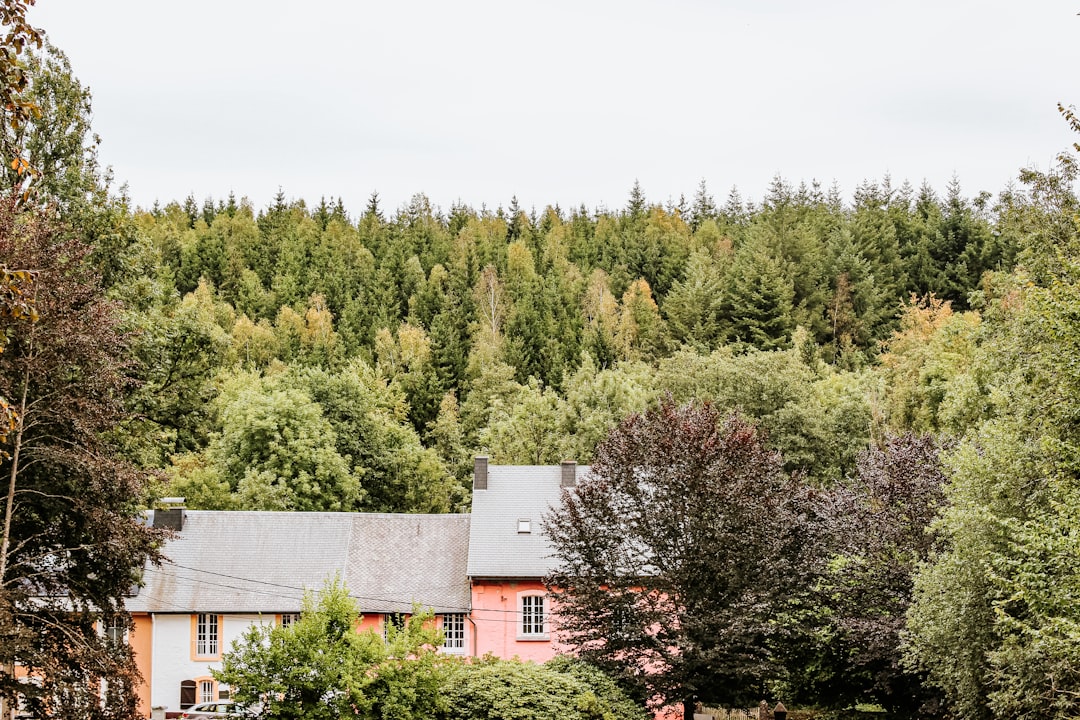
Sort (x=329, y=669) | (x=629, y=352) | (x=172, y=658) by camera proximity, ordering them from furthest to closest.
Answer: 1. (x=629, y=352)
2. (x=172, y=658)
3. (x=329, y=669)

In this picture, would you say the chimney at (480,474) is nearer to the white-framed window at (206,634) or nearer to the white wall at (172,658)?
the white wall at (172,658)

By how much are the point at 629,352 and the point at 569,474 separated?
4312 cm

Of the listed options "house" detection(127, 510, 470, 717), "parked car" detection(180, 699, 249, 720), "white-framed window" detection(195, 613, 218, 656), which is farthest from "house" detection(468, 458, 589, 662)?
"white-framed window" detection(195, 613, 218, 656)

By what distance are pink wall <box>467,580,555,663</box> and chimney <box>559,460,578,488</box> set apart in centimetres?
396

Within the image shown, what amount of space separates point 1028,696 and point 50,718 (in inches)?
613

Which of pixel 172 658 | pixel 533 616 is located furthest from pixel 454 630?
pixel 172 658

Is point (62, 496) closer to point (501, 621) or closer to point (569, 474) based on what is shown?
point (501, 621)

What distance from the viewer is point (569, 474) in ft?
131

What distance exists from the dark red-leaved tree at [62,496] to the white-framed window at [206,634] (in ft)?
54.6

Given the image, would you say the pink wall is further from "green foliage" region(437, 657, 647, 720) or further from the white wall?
"green foliage" region(437, 657, 647, 720)

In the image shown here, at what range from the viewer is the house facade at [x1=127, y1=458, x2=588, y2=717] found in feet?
120

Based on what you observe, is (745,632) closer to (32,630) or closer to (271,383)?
(32,630)

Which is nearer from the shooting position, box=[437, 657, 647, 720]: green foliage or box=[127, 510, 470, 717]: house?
box=[437, 657, 647, 720]: green foliage

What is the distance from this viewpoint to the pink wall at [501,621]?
36.8 meters
